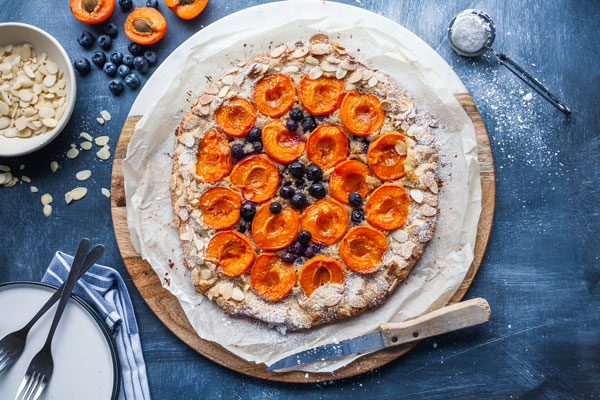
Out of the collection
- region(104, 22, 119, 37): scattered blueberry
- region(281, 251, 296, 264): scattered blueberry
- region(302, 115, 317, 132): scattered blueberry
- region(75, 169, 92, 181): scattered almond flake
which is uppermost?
region(302, 115, 317, 132): scattered blueberry

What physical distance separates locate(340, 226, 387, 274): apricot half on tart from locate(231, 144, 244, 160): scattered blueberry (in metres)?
0.87

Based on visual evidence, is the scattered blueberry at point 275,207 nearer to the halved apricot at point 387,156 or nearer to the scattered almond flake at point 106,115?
the halved apricot at point 387,156

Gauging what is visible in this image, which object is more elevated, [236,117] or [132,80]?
[236,117]

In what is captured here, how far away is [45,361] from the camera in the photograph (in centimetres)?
313

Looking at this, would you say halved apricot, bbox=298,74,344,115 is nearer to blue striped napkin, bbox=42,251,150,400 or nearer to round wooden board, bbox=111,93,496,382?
round wooden board, bbox=111,93,496,382

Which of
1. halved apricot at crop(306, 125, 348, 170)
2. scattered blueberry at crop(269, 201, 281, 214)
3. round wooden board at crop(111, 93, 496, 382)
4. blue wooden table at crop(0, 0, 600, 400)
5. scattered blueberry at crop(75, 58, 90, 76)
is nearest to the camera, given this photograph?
scattered blueberry at crop(269, 201, 281, 214)

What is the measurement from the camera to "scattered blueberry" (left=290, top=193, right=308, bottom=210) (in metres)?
3.06

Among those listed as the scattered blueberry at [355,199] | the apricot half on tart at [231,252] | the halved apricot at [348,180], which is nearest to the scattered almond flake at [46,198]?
the apricot half on tart at [231,252]

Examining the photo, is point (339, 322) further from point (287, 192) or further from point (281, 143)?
point (281, 143)

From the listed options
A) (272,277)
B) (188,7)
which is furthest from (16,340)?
(188,7)

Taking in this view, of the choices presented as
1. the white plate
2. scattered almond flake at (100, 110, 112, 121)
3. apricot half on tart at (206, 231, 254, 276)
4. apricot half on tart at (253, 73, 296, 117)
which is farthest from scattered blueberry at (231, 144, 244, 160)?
the white plate

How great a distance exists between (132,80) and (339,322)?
2.25 metres

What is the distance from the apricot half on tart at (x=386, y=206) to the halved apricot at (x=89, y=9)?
7.65 feet

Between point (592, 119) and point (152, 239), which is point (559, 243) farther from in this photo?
point (152, 239)
